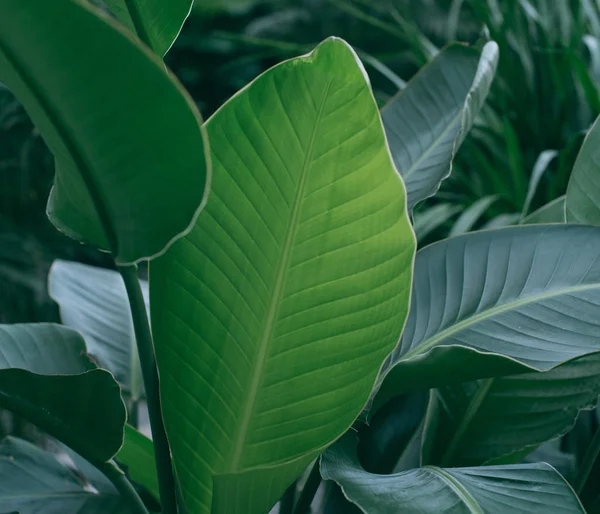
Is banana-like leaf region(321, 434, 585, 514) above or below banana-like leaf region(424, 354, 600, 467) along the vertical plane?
above

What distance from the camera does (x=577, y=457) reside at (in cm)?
72

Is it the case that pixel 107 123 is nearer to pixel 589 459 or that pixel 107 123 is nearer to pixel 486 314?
pixel 486 314

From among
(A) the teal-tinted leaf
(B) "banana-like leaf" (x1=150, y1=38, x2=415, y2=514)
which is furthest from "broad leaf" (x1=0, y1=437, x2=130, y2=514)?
(A) the teal-tinted leaf

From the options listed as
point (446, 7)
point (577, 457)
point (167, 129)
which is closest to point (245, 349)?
point (167, 129)

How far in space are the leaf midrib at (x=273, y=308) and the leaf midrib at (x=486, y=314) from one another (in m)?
0.10

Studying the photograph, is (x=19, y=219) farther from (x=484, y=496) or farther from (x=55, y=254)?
(x=484, y=496)

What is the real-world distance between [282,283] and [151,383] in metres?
0.12

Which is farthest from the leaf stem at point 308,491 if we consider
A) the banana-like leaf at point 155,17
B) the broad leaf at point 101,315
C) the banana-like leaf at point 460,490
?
the banana-like leaf at point 155,17

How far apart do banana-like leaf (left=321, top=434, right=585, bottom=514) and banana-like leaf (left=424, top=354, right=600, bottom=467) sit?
0.35 feet

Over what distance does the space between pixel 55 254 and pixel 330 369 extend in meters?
1.55

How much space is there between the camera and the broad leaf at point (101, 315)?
26.4 inches

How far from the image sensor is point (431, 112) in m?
0.65

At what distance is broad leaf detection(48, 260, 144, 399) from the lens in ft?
2.20

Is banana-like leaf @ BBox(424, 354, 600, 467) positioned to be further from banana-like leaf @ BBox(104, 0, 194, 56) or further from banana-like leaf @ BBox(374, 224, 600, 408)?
banana-like leaf @ BBox(104, 0, 194, 56)
